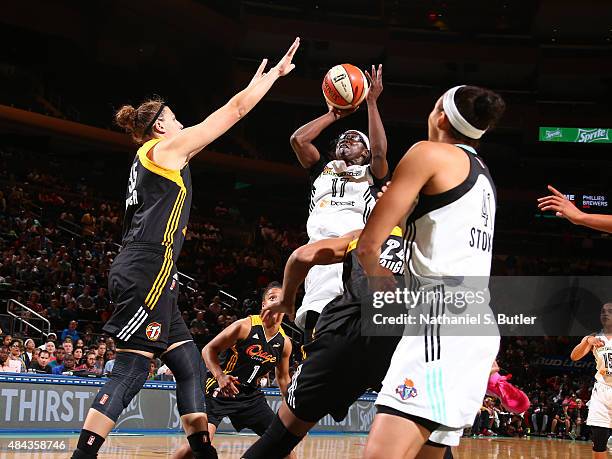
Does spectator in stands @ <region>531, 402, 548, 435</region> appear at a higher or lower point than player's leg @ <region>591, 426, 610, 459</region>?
lower

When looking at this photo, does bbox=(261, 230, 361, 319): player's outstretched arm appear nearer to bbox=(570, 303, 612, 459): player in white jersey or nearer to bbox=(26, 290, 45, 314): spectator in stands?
bbox=(570, 303, 612, 459): player in white jersey

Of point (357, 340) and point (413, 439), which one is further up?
point (357, 340)

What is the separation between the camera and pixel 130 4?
90.0 ft

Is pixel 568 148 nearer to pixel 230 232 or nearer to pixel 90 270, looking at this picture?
pixel 230 232

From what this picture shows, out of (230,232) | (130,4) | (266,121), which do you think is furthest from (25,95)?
(266,121)

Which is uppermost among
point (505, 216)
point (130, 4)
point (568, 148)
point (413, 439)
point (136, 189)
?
point (130, 4)

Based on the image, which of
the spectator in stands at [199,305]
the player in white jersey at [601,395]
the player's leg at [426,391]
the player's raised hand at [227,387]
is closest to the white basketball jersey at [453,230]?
the player's leg at [426,391]

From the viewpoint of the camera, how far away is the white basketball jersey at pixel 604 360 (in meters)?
9.38

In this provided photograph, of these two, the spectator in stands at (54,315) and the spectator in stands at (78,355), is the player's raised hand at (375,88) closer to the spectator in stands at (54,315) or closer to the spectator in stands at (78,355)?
the spectator in stands at (78,355)

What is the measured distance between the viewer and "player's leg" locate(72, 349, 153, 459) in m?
4.39

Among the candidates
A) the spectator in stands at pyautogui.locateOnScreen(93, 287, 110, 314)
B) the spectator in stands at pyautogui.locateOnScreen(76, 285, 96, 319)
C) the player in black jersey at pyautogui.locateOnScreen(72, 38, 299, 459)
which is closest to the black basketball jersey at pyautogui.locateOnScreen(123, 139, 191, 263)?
the player in black jersey at pyautogui.locateOnScreen(72, 38, 299, 459)

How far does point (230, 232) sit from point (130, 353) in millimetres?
23548

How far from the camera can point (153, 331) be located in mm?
4672

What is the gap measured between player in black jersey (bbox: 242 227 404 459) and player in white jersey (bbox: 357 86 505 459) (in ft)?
2.76
